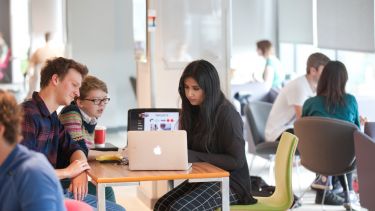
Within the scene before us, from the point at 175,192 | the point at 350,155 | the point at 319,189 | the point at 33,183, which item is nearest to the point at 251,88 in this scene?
the point at 319,189

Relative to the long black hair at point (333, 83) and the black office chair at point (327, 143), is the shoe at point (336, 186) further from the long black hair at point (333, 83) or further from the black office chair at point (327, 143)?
the long black hair at point (333, 83)

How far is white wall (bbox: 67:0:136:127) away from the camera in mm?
9859

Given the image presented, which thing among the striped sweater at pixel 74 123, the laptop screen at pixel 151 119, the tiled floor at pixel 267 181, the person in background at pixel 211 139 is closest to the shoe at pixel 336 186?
the tiled floor at pixel 267 181

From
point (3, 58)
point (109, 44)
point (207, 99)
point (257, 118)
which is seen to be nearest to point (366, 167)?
point (207, 99)

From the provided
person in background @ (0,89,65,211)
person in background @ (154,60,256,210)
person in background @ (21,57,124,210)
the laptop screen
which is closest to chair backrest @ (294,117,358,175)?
the laptop screen

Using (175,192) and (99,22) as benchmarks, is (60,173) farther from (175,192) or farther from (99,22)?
(99,22)

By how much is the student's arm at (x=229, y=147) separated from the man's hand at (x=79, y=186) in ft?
2.68

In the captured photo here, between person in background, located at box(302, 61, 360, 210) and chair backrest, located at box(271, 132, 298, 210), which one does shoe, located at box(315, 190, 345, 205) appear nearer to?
person in background, located at box(302, 61, 360, 210)

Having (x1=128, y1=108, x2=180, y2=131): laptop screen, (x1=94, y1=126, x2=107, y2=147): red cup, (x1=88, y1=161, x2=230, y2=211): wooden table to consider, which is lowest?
(x1=88, y1=161, x2=230, y2=211): wooden table

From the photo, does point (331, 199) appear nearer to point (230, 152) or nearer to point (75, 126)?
point (230, 152)

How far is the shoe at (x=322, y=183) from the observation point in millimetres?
6797

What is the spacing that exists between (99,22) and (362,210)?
15.5 feet

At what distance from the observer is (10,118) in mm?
2379

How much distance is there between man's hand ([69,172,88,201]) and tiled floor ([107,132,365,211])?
2836 mm
